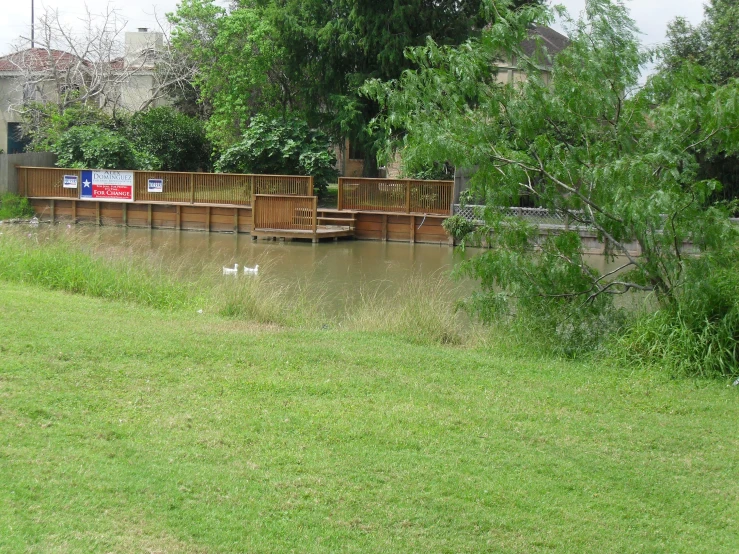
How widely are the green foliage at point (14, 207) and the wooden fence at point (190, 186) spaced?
889 mm

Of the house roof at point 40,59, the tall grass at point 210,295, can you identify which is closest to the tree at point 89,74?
the house roof at point 40,59

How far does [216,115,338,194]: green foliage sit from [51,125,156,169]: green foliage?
370 centimetres

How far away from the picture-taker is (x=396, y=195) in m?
32.5

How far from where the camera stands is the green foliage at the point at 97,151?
1446 inches

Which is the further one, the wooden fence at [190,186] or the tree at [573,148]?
the wooden fence at [190,186]

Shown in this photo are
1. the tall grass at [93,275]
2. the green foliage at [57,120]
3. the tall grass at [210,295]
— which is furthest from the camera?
the green foliage at [57,120]

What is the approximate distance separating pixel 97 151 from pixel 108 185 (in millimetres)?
1806

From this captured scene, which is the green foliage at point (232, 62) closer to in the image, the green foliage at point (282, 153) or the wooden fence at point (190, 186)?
the green foliage at point (282, 153)

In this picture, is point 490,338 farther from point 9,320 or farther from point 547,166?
point 9,320

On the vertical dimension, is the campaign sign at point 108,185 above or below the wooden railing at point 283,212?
above

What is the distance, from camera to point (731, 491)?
5621mm

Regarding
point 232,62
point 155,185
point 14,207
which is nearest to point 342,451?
point 155,185

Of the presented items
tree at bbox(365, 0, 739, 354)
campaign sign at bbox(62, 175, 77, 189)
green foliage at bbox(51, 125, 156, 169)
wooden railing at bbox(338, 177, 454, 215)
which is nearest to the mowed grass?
tree at bbox(365, 0, 739, 354)

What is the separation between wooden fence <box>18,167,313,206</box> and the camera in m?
33.5
